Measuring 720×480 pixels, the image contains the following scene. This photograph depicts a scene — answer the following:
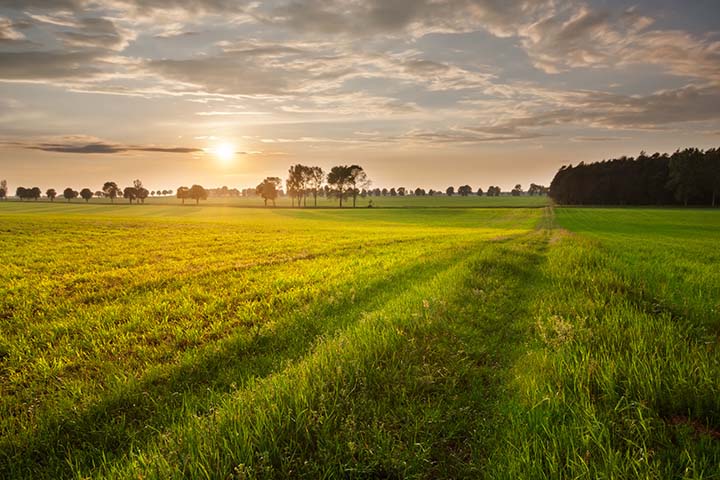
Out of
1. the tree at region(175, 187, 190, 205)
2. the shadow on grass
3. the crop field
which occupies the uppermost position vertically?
the tree at region(175, 187, 190, 205)

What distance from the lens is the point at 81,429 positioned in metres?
4.38

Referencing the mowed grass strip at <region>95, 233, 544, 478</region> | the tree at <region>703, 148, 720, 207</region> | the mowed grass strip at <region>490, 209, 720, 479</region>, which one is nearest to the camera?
the mowed grass strip at <region>490, 209, 720, 479</region>

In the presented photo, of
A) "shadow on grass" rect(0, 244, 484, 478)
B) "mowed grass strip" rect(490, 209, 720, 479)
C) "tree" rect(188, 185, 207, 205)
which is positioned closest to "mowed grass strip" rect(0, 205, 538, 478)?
"shadow on grass" rect(0, 244, 484, 478)

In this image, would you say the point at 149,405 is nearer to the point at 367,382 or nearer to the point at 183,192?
the point at 367,382

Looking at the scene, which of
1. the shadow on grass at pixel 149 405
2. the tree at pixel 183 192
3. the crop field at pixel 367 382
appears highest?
the tree at pixel 183 192

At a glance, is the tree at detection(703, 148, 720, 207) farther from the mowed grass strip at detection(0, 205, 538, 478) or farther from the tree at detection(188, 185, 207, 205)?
the tree at detection(188, 185, 207, 205)

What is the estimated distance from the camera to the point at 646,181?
444 feet

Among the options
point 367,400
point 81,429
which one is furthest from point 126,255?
point 367,400

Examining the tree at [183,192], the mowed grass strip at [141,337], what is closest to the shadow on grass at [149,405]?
the mowed grass strip at [141,337]

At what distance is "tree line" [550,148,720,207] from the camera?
391 ft

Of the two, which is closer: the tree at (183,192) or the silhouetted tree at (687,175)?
the silhouetted tree at (687,175)

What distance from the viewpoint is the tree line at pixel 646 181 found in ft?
391

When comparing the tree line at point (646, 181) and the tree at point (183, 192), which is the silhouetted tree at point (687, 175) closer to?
the tree line at point (646, 181)

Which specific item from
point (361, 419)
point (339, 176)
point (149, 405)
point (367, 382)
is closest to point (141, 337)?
point (149, 405)
